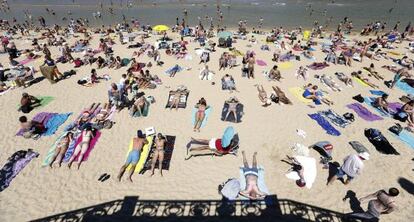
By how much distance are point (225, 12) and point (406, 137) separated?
35.8 metres

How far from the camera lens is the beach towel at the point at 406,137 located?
30.9ft

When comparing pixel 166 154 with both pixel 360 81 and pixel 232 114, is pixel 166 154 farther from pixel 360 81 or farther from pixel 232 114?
pixel 360 81

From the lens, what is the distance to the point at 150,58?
58.3ft

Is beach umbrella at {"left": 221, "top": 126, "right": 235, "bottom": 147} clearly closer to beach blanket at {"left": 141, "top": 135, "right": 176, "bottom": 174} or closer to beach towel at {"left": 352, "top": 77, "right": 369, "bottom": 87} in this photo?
beach blanket at {"left": 141, "top": 135, "right": 176, "bottom": 174}

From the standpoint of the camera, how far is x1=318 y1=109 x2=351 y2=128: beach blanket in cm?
1045

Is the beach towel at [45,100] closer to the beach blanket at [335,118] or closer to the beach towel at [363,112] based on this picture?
the beach blanket at [335,118]

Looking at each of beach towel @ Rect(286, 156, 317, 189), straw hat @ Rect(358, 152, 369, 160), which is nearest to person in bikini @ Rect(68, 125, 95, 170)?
beach towel @ Rect(286, 156, 317, 189)

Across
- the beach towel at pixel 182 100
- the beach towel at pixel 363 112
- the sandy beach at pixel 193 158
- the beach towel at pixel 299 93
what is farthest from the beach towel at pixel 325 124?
the beach towel at pixel 182 100

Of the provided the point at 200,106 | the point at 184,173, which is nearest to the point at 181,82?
the point at 200,106

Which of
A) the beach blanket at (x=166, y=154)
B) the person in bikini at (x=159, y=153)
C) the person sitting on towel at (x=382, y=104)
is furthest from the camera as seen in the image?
the person sitting on towel at (x=382, y=104)

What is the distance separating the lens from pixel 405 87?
13.8 meters

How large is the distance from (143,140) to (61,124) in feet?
14.2

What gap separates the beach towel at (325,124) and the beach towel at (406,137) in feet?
7.63

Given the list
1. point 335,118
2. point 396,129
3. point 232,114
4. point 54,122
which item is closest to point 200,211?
point 232,114
